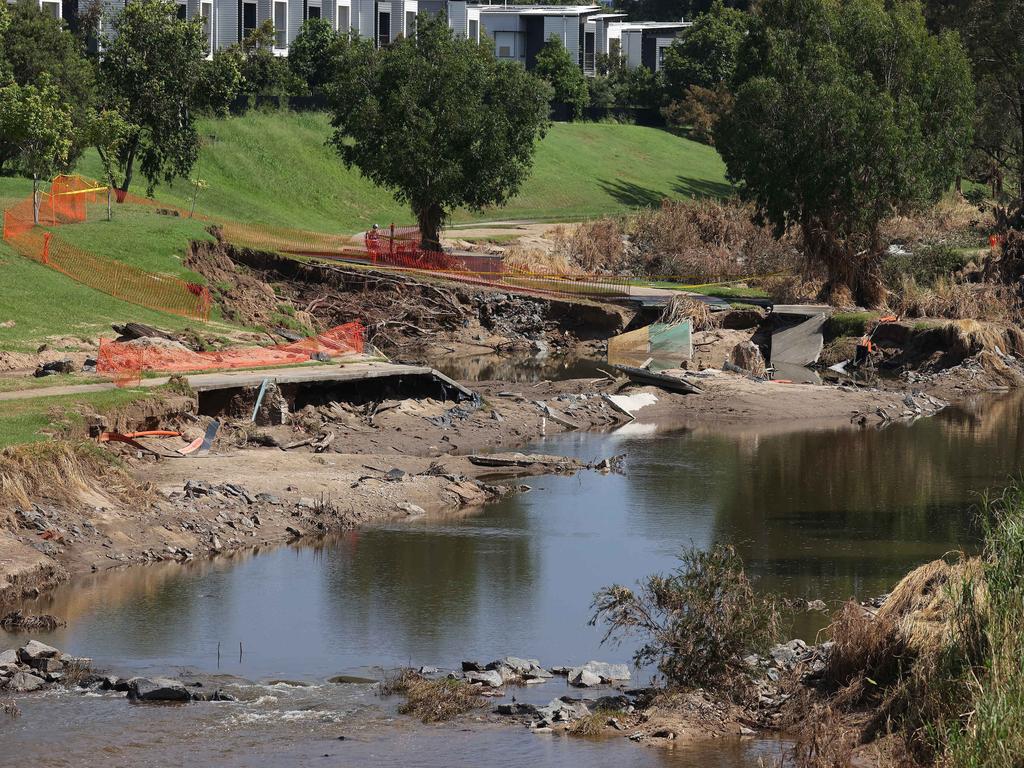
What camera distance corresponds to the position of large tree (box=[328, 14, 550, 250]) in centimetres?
6334

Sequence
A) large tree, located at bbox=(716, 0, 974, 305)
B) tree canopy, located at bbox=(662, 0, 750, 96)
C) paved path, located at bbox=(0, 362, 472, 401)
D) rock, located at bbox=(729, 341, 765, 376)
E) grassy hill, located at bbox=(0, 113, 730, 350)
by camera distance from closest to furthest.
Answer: paved path, located at bbox=(0, 362, 472, 401), grassy hill, located at bbox=(0, 113, 730, 350), rock, located at bbox=(729, 341, 765, 376), large tree, located at bbox=(716, 0, 974, 305), tree canopy, located at bbox=(662, 0, 750, 96)

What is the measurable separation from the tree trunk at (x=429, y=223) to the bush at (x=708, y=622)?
152 feet

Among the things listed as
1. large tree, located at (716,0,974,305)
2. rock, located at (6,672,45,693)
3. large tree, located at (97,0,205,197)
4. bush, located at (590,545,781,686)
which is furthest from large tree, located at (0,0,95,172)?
bush, located at (590,545,781,686)

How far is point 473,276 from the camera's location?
6538cm

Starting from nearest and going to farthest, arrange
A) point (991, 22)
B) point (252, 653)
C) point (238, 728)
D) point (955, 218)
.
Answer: point (238, 728) → point (252, 653) → point (991, 22) → point (955, 218)

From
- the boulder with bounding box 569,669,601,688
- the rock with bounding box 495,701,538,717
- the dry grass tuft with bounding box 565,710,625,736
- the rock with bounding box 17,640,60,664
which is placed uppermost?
the rock with bounding box 17,640,60,664

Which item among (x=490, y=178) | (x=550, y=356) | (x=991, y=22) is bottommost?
(x=550, y=356)

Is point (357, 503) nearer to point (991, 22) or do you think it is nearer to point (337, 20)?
point (991, 22)

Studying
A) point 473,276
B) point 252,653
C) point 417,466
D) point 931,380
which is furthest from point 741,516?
point 473,276

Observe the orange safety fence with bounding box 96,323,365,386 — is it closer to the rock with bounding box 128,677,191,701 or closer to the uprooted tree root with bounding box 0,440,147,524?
the uprooted tree root with bounding box 0,440,147,524

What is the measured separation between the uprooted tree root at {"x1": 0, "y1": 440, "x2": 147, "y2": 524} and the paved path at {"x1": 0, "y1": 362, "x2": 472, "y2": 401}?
17.7ft

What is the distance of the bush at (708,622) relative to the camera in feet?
67.8

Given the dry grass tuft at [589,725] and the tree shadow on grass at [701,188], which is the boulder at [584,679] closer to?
the dry grass tuft at [589,725]

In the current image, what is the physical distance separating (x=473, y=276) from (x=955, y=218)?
1411 inches
